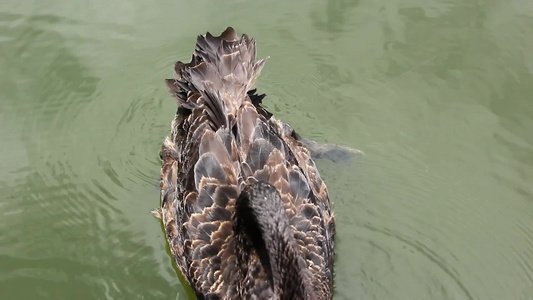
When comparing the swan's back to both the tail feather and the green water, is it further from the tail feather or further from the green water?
the green water

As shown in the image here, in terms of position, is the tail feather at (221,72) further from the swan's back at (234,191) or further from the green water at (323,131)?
the green water at (323,131)

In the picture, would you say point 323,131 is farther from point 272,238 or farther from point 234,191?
point 272,238

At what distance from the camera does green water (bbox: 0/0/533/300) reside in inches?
232

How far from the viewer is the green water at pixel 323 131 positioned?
19.3 feet

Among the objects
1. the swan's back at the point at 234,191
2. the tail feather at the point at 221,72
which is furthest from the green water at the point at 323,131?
the tail feather at the point at 221,72

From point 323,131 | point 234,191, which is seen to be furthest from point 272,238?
point 323,131

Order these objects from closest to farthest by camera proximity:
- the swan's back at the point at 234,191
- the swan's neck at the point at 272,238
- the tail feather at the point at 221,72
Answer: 1. the swan's neck at the point at 272,238
2. the swan's back at the point at 234,191
3. the tail feather at the point at 221,72

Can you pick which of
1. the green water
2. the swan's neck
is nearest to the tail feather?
the green water

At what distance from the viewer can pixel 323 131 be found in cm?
706

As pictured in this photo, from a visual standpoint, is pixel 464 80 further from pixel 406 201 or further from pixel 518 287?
pixel 518 287

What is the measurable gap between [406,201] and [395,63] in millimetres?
2061

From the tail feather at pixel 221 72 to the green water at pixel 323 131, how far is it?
0.98 meters

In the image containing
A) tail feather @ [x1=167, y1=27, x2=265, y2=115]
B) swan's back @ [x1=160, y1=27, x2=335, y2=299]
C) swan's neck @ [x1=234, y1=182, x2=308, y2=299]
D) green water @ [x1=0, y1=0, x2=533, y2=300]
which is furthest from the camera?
tail feather @ [x1=167, y1=27, x2=265, y2=115]

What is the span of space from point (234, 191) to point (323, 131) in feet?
6.73
